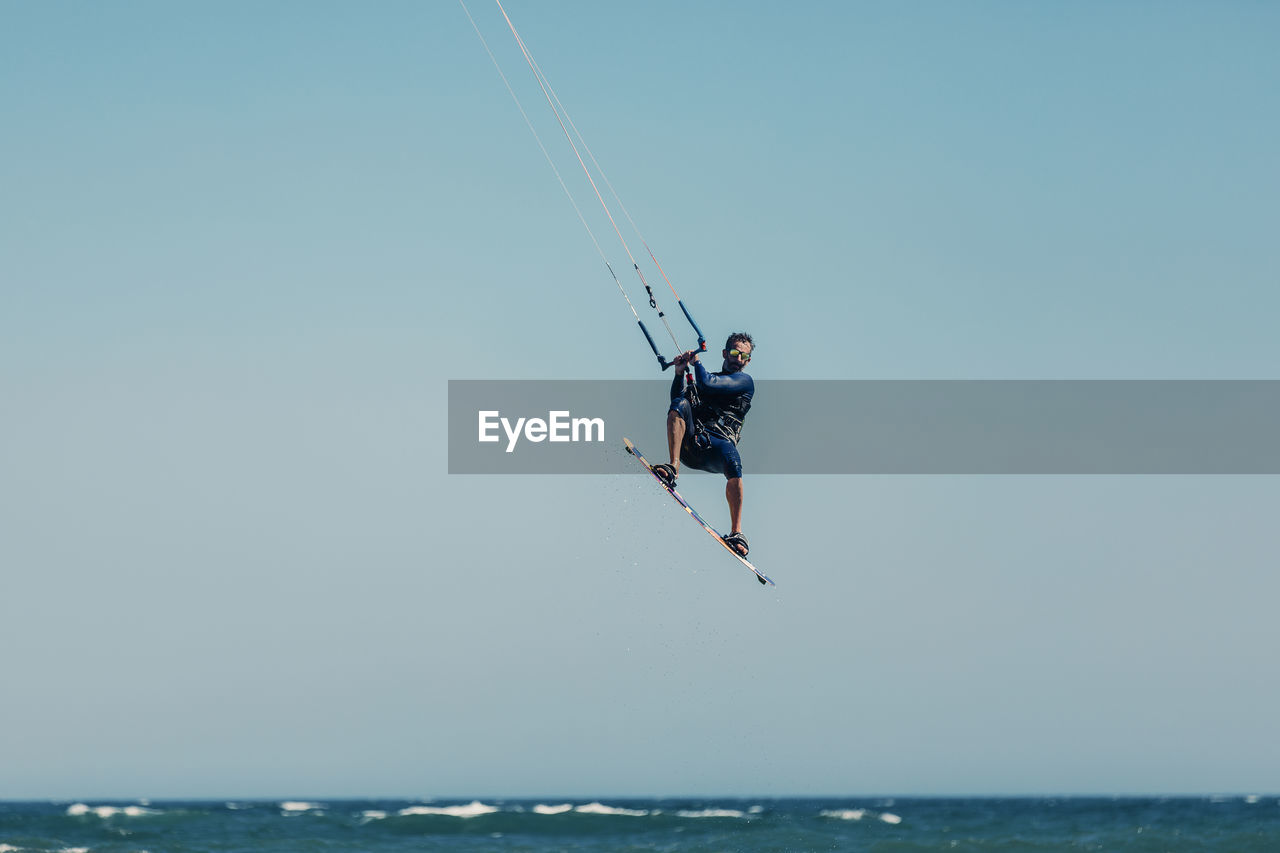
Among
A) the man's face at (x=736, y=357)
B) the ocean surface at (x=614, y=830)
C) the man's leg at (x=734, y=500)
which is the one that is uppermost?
the man's face at (x=736, y=357)

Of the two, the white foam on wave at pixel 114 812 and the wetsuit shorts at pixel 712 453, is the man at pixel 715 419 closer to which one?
the wetsuit shorts at pixel 712 453

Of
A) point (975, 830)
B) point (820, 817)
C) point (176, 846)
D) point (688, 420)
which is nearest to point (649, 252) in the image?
point (688, 420)

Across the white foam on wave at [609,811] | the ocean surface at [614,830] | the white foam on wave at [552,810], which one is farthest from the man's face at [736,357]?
the white foam on wave at [609,811]

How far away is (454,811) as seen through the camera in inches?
2052

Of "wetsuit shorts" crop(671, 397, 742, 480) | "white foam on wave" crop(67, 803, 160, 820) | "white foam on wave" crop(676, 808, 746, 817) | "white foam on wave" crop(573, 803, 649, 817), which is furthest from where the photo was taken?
"white foam on wave" crop(676, 808, 746, 817)

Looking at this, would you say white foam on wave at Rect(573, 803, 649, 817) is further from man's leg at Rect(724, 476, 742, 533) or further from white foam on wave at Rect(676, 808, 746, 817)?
man's leg at Rect(724, 476, 742, 533)

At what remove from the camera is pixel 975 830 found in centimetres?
4522

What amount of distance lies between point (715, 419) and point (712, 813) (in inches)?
1483

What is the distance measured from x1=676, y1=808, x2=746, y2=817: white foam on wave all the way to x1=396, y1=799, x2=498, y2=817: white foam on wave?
6690 millimetres

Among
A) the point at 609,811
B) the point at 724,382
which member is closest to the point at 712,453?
the point at 724,382

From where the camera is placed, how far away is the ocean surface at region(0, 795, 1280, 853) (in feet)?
125

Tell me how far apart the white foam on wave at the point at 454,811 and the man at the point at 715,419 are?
1389 inches

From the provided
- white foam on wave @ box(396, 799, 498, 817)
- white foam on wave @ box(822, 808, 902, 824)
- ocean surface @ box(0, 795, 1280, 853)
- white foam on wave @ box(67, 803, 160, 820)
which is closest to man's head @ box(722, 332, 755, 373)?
ocean surface @ box(0, 795, 1280, 853)

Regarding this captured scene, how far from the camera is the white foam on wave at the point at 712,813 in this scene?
50781 mm
